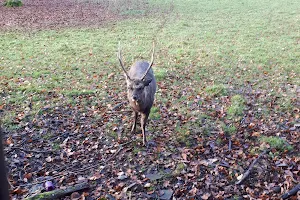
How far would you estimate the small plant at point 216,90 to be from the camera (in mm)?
8644

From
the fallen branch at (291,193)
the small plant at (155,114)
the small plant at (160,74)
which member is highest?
the small plant at (160,74)

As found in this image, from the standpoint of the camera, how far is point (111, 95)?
8.54 meters

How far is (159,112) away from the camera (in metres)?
7.61

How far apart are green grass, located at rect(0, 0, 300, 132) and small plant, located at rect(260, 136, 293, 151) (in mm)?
1312

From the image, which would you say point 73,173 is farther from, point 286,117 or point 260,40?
point 260,40

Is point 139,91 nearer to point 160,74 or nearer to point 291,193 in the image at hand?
point 291,193

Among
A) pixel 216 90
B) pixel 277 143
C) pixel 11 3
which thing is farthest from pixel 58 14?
pixel 277 143

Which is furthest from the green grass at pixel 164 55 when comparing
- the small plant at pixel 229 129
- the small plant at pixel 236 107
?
the small plant at pixel 229 129

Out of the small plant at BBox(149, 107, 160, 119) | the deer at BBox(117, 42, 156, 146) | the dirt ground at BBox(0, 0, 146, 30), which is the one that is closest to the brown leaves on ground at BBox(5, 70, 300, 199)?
the small plant at BBox(149, 107, 160, 119)

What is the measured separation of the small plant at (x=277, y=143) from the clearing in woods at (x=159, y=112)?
2cm

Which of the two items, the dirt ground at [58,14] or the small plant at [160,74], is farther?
the dirt ground at [58,14]

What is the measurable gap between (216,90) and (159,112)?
7.33 ft

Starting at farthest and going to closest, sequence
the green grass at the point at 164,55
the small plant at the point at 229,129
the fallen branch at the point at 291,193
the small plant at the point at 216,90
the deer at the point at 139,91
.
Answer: the green grass at the point at 164,55, the small plant at the point at 216,90, the small plant at the point at 229,129, the deer at the point at 139,91, the fallen branch at the point at 291,193

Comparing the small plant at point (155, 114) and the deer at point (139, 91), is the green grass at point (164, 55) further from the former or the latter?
the deer at point (139, 91)
